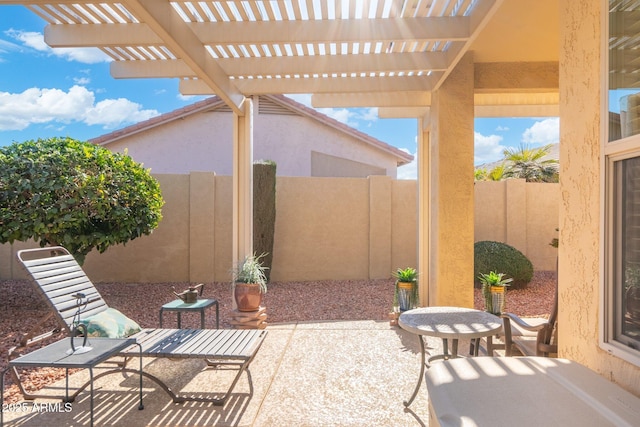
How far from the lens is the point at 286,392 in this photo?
3365 mm

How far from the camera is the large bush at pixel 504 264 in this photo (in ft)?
24.5

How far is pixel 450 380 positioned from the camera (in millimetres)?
1873

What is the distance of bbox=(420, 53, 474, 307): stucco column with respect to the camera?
17.4 feet

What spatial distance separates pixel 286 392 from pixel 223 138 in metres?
10.2

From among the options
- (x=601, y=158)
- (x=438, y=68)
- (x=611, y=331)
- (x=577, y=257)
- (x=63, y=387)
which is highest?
(x=438, y=68)

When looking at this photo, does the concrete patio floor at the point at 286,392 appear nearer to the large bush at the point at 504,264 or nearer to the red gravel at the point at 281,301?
the red gravel at the point at 281,301

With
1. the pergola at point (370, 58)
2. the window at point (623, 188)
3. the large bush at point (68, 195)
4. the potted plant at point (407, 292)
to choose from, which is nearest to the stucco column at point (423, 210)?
the pergola at point (370, 58)

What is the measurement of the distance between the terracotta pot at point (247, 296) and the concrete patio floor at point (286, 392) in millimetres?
573

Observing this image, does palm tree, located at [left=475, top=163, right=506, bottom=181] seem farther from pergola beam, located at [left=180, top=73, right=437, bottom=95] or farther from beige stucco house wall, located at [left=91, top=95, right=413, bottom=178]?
pergola beam, located at [left=180, top=73, right=437, bottom=95]

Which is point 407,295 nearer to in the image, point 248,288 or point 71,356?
point 248,288

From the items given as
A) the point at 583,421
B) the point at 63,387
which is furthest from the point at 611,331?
→ the point at 63,387

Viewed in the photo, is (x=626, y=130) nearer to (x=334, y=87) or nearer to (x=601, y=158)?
(x=601, y=158)

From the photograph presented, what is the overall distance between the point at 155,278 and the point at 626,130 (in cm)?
784

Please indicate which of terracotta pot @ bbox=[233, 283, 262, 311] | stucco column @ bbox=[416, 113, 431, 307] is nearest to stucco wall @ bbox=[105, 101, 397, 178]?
stucco column @ bbox=[416, 113, 431, 307]
